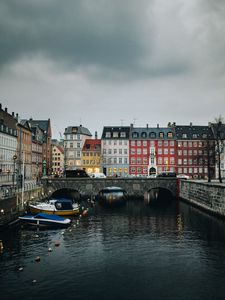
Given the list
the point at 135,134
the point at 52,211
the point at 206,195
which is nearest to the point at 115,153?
the point at 135,134

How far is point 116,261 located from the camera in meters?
31.3

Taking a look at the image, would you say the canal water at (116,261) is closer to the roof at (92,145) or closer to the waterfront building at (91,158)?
the waterfront building at (91,158)

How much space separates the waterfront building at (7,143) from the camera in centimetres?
8162

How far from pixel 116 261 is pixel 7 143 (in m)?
64.1

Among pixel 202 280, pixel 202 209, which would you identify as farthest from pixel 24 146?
pixel 202 280

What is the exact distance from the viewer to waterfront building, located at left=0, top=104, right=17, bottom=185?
268ft

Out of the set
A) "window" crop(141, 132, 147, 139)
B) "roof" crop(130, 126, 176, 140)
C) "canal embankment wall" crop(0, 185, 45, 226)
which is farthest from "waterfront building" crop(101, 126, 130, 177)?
"canal embankment wall" crop(0, 185, 45, 226)

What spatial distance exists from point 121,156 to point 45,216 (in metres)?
83.0

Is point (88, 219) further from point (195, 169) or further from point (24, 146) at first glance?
point (195, 169)

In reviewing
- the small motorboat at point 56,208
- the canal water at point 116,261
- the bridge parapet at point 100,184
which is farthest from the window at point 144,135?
the canal water at point 116,261

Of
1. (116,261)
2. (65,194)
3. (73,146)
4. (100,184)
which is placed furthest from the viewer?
(73,146)

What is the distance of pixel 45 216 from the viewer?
47719 mm

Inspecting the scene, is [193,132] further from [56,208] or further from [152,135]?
[56,208]

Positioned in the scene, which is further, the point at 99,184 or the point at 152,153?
the point at 152,153
